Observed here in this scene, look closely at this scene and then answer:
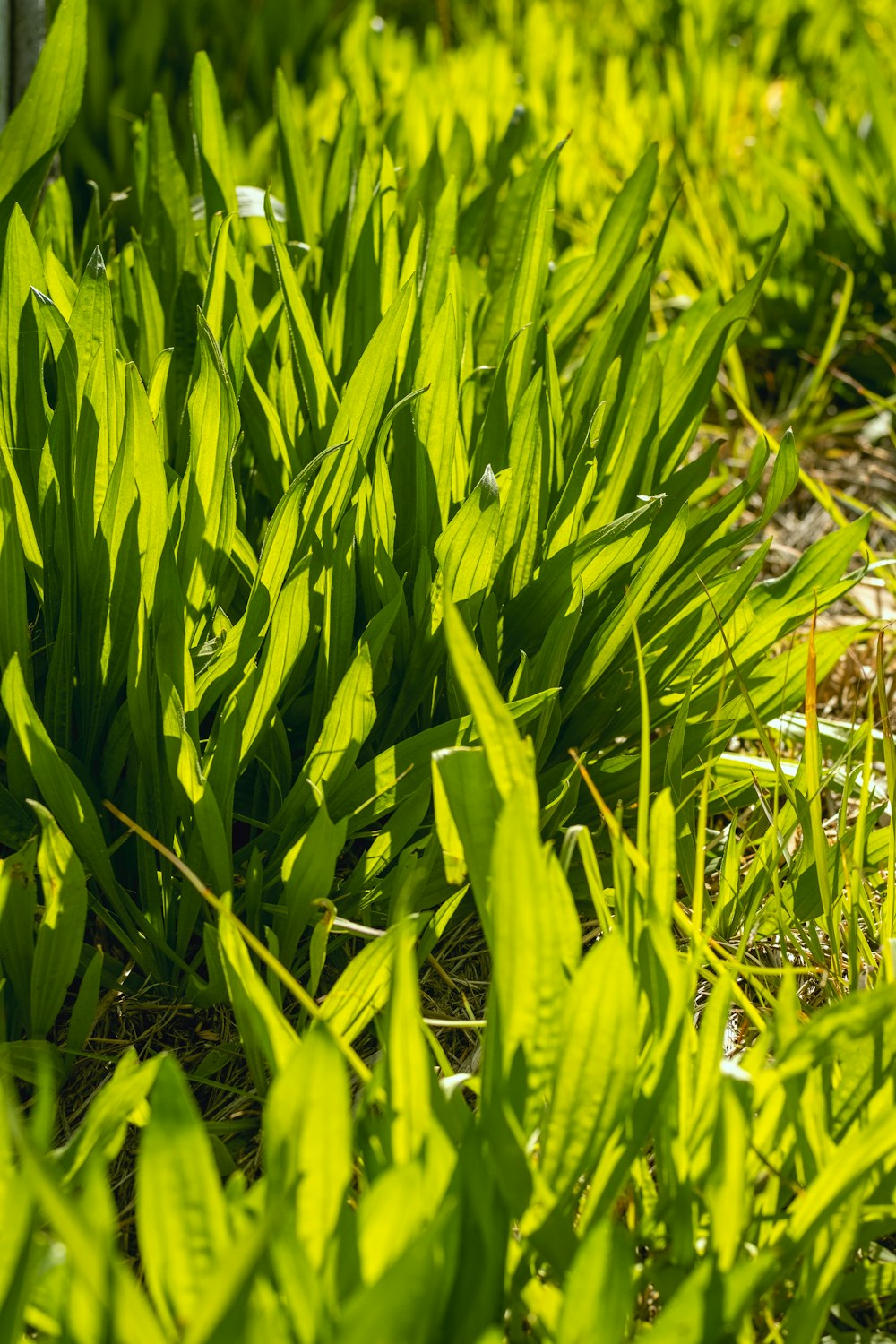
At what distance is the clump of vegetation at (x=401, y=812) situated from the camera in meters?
0.58

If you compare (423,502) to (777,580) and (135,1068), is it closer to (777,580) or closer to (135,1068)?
(777,580)

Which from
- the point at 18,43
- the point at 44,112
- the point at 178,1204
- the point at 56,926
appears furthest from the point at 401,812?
the point at 18,43

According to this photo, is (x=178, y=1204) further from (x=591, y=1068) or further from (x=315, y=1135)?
(x=591, y=1068)

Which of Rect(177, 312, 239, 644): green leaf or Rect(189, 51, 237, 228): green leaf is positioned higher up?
Rect(189, 51, 237, 228): green leaf

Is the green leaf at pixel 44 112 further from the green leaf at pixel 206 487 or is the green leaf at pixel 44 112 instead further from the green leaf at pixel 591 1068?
the green leaf at pixel 591 1068

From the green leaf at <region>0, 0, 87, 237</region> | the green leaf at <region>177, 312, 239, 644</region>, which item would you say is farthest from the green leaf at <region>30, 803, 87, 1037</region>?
the green leaf at <region>0, 0, 87, 237</region>

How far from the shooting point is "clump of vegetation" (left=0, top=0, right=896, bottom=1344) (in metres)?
0.58

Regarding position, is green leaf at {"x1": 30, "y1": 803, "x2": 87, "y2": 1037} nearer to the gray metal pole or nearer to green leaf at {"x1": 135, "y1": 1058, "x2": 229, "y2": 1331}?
green leaf at {"x1": 135, "y1": 1058, "x2": 229, "y2": 1331}

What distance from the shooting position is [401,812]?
913 mm

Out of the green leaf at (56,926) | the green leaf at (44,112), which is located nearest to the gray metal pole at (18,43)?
the green leaf at (44,112)

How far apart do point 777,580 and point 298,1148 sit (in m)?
0.77

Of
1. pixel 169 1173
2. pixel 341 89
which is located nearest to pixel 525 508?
pixel 169 1173

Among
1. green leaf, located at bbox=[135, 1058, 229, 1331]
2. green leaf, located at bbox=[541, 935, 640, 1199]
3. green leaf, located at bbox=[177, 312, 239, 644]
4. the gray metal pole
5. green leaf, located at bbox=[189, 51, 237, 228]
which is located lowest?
green leaf, located at bbox=[541, 935, 640, 1199]

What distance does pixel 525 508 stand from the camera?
1017mm
